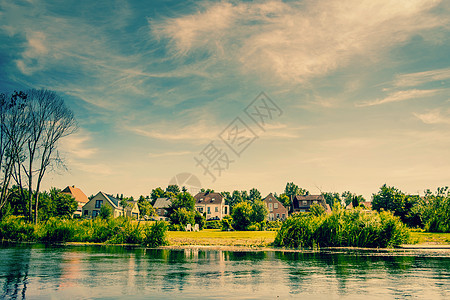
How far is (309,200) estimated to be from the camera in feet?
334

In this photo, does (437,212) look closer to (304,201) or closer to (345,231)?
(345,231)

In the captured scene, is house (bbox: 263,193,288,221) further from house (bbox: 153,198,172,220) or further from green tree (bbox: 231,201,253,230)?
green tree (bbox: 231,201,253,230)

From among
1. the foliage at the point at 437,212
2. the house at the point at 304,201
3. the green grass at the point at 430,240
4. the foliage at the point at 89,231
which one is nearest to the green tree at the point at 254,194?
the house at the point at 304,201

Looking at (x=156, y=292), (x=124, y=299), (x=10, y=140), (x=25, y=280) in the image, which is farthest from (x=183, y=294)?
(x=10, y=140)

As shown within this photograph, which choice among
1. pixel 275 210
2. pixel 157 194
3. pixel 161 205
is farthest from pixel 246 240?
pixel 157 194

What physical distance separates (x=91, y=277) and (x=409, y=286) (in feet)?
27.7

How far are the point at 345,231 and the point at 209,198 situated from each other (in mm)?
83855

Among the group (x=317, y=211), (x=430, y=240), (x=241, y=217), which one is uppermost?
(x=317, y=211)

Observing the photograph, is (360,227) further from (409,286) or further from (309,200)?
(309,200)

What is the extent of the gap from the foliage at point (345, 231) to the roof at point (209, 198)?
80.7m

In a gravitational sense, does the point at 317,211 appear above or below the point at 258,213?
above

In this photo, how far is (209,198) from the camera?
103250 mm

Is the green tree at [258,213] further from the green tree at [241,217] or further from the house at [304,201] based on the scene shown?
the house at [304,201]

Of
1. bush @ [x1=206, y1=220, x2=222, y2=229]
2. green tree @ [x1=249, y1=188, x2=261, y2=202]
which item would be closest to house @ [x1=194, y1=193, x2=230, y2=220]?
bush @ [x1=206, y1=220, x2=222, y2=229]
